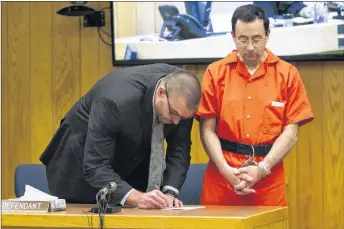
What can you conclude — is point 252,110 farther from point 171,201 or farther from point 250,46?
point 171,201

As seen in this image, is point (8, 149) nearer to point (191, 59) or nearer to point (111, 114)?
point (191, 59)

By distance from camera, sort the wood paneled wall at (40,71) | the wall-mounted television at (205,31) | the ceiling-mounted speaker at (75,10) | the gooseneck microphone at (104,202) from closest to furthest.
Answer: the gooseneck microphone at (104,202) < the wall-mounted television at (205,31) < the ceiling-mounted speaker at (75,10) < the wood paneled wall at (40,71)

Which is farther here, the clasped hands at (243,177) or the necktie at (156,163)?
the clasped hands at (243,177)

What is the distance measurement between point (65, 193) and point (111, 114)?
529mm

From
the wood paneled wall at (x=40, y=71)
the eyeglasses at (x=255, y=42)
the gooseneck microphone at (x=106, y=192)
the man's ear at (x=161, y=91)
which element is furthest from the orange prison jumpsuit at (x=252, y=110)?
the wood paneled wall at (x=40, y=71)

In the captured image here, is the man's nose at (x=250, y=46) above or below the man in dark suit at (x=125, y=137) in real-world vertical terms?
above

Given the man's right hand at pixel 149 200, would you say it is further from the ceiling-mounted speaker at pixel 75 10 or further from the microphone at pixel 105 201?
the ceiling-mounted speaker at pixel 75 10

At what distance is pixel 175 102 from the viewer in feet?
9.82

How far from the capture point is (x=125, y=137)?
3.21 m

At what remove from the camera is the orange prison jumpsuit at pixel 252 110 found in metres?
3.47

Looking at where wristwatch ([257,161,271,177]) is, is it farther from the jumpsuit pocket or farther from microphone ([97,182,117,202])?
microphone ([97,182,117,202])

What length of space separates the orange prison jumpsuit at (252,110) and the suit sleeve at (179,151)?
0.17 metres

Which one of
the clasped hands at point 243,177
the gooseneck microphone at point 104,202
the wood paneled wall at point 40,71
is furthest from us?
the wood paneled wall at point 40,71

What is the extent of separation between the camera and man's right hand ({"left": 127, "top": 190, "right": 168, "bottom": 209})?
3.04 meters
